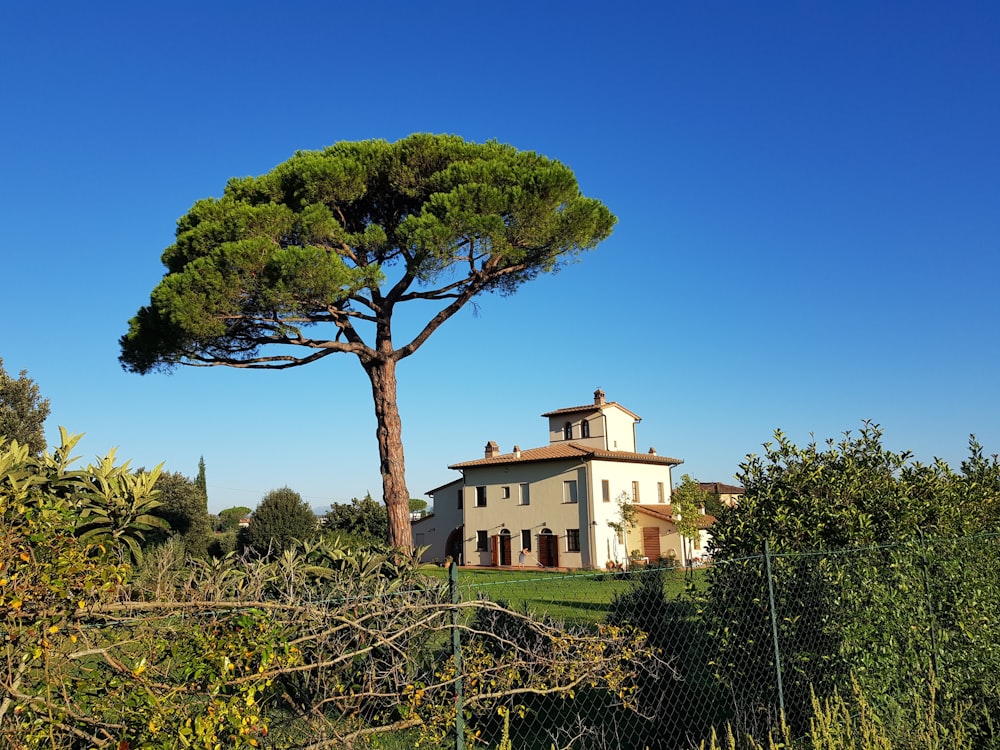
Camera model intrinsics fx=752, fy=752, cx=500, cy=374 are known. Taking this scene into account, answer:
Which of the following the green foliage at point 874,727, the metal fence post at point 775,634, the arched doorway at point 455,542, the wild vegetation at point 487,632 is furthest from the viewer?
the arched doorway at point 455,542

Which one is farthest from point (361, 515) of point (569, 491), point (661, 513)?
point (661, 513)

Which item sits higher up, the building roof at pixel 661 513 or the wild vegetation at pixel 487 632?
the building roof at pixel 661 513

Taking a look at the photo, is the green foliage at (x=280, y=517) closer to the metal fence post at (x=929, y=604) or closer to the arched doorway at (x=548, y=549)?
the arched doorway at (x=548, y=549)

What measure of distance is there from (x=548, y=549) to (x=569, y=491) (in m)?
3.27

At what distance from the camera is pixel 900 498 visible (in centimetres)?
616

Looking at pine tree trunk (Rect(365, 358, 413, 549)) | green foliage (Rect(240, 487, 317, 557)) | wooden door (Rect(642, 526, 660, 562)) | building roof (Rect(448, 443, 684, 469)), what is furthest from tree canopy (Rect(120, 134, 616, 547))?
wooden door (Rect(642, 526, 660, 562))

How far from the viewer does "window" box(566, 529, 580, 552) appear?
37438 mm

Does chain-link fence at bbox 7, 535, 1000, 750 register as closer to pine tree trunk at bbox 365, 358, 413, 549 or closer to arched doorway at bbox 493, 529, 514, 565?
pine tree trunk at bbox 365, 358, 413, 549

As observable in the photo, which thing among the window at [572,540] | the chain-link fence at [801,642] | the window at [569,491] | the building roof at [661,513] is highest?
the window at [569,491]

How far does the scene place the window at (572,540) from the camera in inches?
1474

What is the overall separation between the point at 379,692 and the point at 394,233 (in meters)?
16.6

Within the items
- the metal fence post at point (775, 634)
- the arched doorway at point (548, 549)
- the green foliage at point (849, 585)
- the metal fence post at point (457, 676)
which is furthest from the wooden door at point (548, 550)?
the metal fence post at point (457, 676)

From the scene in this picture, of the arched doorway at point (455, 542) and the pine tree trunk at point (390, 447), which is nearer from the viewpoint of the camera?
the pine tree trunk at point (390, 447)

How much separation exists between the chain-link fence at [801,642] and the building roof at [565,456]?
1210 inches
